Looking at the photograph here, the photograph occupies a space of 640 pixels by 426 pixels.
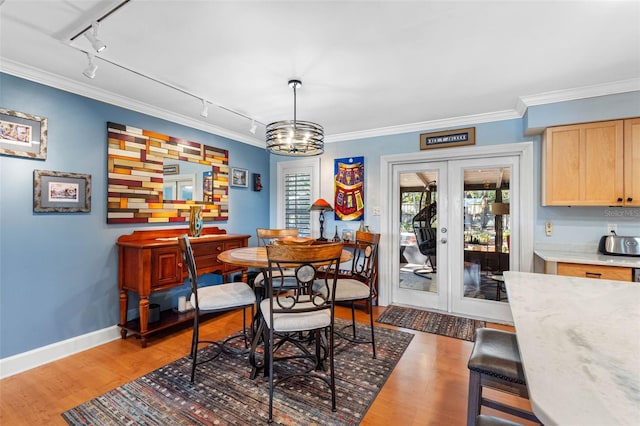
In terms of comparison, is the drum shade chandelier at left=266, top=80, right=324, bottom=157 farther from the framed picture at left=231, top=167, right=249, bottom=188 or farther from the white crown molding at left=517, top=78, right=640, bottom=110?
the white crown molding at left=517, top=78, right=640, bottom=110

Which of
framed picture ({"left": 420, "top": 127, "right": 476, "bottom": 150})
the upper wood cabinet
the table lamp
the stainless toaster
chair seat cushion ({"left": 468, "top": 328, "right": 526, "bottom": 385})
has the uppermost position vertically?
framed picture ({"left": 420, "top": 127, "right": 476, "bottom": 150})

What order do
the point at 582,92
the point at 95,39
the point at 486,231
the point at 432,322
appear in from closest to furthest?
the point at 95,39 < the point at 582,92 < the point at 432,322 < the point at 486,231

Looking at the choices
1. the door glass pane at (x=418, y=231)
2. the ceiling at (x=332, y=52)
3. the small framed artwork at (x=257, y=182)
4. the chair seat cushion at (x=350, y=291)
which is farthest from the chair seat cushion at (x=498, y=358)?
the small framed artwork at (x=257, y=182)

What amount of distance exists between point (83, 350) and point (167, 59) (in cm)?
267

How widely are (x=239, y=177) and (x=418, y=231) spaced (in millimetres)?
2646

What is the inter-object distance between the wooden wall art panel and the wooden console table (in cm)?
23

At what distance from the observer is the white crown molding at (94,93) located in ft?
7.61

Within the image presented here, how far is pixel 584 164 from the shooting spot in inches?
109

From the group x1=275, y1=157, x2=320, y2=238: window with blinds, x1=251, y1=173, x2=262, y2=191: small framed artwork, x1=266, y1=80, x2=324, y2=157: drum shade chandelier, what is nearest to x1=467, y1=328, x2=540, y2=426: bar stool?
x1=266, y1=80, x2=324, y2=157: drum shade chandelier

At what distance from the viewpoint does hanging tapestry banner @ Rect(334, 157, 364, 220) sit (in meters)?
4.16

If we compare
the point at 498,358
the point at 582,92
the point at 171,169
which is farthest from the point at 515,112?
the point at 171,169

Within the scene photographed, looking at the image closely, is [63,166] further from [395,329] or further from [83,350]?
[395,329]

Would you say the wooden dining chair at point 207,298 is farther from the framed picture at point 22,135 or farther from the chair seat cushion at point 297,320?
the framed picture at point 22,135

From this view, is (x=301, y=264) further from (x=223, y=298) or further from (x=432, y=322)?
(x=432, y=322)
